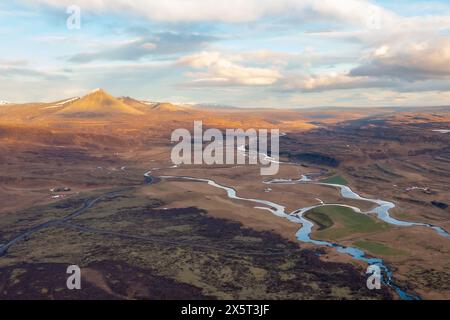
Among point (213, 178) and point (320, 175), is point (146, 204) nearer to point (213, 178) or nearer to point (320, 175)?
point (213, 178)

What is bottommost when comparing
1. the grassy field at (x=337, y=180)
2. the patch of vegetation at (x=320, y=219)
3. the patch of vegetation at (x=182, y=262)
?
the patch of vegetation at (x=182, y=262)

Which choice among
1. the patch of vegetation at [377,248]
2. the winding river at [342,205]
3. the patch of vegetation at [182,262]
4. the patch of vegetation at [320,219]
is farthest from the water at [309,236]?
the patch of vegetation at [182,262]

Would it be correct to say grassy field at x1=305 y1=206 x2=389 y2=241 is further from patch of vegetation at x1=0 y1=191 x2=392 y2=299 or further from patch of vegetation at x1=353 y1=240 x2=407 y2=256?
patch of vegetation at x1=0 y1=191 x2=392 y2=299

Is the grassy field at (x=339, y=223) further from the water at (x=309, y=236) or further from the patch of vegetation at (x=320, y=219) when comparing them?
the water at (x=309, y=236)

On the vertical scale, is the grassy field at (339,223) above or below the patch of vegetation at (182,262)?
above

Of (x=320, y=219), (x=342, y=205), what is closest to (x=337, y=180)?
(x=342, y=205)

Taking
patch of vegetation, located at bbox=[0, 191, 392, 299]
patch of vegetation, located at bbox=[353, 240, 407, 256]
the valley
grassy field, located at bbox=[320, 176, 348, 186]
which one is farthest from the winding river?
grassy field, located at bbox=[320, 176, 348, 186]

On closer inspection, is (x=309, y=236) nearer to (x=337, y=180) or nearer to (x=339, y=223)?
(x=339, y=223)
